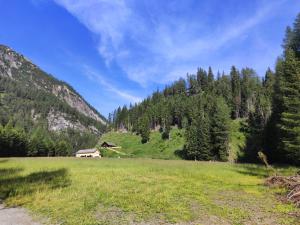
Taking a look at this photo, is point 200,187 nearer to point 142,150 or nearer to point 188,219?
point 188,219

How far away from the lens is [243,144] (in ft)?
344

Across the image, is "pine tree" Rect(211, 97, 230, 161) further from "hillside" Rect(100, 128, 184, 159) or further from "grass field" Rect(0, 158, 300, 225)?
"grass field" Rect(0, 158, 300, 225)

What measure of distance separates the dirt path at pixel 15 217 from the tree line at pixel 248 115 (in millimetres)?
36907

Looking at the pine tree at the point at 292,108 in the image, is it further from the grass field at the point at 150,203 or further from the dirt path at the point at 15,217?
the dirt path at the point at 15,217

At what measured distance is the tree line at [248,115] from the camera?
47562 mm

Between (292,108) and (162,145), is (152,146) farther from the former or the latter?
(292,108)

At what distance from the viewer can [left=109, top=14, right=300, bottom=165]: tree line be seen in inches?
1873

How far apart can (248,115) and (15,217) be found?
12811 cm

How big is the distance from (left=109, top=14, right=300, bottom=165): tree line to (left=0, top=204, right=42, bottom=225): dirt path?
36907 mm

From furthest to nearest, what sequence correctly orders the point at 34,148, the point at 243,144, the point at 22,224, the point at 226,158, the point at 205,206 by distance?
the point at 34,148, the point at 243,144, the point at 226,158, the point at 205,206, the point at 22,224

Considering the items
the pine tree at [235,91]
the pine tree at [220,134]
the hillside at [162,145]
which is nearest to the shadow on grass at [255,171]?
the pine tree at [220,134]

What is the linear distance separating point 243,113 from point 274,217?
13769cm

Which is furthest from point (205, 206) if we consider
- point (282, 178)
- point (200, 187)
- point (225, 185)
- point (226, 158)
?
point (226, 158)

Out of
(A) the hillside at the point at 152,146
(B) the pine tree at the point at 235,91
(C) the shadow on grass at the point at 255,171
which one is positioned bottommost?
(C) the shadow on grass at the point at 255,171
